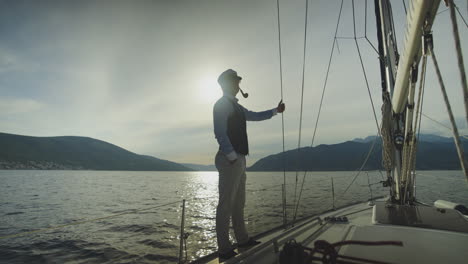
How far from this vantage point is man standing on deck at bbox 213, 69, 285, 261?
242 centimetres

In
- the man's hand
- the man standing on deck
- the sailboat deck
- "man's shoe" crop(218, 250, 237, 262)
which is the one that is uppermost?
the man's hand

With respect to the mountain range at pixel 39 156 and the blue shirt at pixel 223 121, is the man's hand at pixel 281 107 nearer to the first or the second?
the blue shirt at pixel 223 121

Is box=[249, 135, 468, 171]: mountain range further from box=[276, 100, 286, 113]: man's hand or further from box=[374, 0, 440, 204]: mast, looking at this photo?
Result: box=[276, 100, 286, 113]: man's hand

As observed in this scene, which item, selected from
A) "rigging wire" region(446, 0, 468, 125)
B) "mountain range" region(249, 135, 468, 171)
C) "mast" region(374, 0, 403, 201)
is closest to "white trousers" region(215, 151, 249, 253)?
"rigging wire" region(446, 0, 468, 125)

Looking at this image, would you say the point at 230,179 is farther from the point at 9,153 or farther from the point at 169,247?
the point at 9,153

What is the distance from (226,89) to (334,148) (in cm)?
21717

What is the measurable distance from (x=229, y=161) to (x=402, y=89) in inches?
104

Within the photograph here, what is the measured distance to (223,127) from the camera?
8.23 feet

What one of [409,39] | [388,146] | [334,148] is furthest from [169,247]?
[334,148]

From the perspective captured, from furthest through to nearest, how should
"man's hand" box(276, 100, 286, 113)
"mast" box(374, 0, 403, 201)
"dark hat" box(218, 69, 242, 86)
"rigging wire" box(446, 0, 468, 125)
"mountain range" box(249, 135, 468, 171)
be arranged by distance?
"mountain range" box(249, 135, 468, 171), "mast" box(374, 0, 403, 201), "man's hand" box(276, 100, 286, 113), "dark hat" box(218, 69, 242, 86), "rigging wire" box(446, 0, 468, 125)

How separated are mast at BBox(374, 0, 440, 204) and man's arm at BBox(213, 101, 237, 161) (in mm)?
1945

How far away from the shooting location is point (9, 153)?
532 ft

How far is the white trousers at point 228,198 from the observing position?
2.39 m

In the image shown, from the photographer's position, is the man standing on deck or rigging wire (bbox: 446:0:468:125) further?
the man standing on deck
